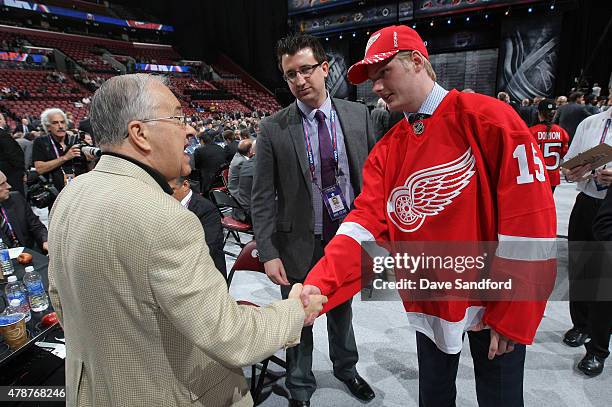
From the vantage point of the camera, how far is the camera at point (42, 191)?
377 cm

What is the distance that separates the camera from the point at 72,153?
3.94 metres

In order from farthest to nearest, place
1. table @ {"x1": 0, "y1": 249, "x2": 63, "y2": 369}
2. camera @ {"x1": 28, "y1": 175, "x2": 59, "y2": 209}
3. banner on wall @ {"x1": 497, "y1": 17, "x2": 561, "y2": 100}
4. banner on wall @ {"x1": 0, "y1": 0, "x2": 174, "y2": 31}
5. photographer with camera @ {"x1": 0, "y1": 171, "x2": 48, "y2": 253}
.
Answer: banner on wall @ {"x1": 0, "y1": 0, "x2": 174, "y2": 31}, banner on wall @ {"x1": 497, "y1": 17, "x2": 561, "y2": 100}, camera @ {"x1": 28, "y1": 175, "x2": 59, "y2": 209}, photographer with camera @ {"x1": 0, "y1": 171, "x2": 48, "y2": 253}, table @ {"x1": 0, "y1": 249, "x2": 63, "y2": 369}

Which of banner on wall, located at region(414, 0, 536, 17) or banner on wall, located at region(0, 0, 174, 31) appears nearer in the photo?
banner on wall, located at region(414, 0, 536, 17)

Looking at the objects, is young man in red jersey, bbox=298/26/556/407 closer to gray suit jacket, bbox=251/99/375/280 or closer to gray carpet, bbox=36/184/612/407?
gray suit jacket, bbox=251/99/375/280

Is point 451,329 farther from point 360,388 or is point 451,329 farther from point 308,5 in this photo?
point 308,5

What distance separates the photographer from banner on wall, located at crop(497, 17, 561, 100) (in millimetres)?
13516

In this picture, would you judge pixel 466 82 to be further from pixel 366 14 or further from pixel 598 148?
pixel 598 148

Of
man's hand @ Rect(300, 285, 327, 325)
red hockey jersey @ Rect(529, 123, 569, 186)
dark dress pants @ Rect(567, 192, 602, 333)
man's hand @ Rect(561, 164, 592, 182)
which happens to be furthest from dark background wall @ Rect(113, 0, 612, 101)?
man's hand @ Rect(300, 285, 327, 325)

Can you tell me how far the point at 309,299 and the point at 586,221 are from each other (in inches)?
88.7

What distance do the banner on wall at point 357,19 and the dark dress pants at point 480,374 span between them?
691 inches

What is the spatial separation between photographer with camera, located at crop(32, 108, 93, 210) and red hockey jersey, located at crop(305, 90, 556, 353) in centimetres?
372

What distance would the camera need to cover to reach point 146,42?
27484mm

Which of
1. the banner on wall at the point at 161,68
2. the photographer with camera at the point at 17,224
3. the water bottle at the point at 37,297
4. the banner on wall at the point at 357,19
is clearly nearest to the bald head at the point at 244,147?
the photographer with camera at the point at 17,224

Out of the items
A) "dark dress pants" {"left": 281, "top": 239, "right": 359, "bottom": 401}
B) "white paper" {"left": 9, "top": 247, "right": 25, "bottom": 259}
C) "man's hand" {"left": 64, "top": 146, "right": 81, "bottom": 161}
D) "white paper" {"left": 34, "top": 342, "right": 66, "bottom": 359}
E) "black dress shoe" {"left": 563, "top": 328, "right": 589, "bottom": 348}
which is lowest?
"black dress shoe" {"left": 563, "top": 328, "right": 589, "bottom": 348}
